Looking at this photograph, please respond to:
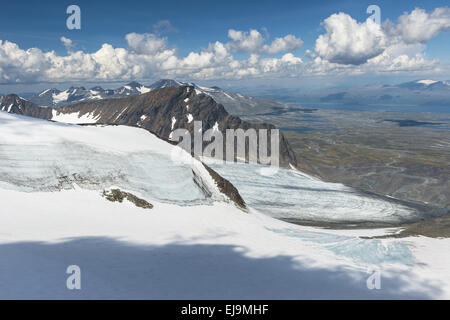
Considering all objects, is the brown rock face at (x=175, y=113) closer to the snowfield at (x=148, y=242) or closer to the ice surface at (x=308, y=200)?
the ice surface at (x=308, y=200)

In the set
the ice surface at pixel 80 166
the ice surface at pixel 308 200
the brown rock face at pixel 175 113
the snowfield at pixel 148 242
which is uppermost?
the brown rock face at pixel 175 113

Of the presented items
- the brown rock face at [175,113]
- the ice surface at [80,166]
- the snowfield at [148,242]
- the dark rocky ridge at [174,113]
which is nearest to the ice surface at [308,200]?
the ice surface at [80,166]

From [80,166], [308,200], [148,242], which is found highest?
[80,166]

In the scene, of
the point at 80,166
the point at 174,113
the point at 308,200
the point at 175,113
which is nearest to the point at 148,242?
the point at 80,166

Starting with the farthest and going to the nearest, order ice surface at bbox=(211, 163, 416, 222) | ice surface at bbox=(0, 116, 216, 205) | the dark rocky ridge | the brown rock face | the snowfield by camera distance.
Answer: the dark rocky ridge → the brown rock face → ice surface at bbox=(211, 163, 416, 222) → ice surface at bbox=(0, 116, 216, 205) → the snowfield

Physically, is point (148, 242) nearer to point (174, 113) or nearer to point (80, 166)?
point (80, 166)

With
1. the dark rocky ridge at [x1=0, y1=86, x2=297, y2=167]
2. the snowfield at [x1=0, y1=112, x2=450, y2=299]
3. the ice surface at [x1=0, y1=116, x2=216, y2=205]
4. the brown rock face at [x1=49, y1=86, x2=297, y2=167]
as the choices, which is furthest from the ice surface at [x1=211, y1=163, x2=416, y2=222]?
the dark rocky ridge at [x1=0, y1=86, x2=297, y2=167]

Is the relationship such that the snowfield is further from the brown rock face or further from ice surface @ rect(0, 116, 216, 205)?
the brown rock face

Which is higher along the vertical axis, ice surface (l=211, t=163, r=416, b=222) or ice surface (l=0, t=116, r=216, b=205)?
ice surface (l=0, t=116, r=216, b=205)

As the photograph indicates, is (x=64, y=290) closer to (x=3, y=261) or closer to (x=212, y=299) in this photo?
(x=3, y=261)
